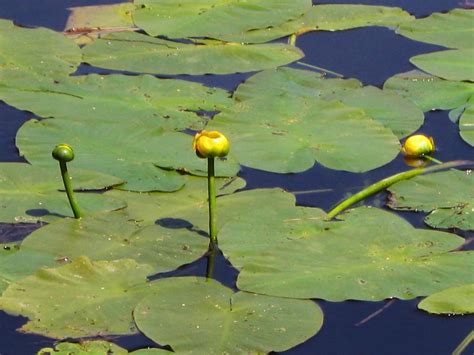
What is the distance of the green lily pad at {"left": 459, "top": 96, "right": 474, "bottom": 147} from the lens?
107 inches

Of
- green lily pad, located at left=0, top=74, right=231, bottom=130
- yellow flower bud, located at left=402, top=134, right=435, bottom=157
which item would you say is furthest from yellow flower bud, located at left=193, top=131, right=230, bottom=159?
yellow flower bud, located at left=402, top=134, right=435, bottom=157

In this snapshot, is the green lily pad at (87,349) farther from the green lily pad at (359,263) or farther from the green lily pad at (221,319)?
the green lily pad at (359,263)

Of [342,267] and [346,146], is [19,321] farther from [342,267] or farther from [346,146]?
[346,146]

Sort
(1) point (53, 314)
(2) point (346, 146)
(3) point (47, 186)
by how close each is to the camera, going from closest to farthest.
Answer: (1) point (53, 314) < (3) point (47, 186) < (2) point (346, 146)

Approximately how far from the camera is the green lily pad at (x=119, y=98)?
272 cm

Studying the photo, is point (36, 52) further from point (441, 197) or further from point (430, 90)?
point (441, 197)

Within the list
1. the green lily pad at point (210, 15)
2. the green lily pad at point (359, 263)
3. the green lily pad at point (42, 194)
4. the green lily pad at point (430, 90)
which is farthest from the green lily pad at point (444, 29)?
the green lily pad at point (42, 194)

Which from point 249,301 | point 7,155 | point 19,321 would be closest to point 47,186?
point 7,155

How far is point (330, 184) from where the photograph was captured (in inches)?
100

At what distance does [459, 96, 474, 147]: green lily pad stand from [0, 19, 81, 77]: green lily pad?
1.04 meters

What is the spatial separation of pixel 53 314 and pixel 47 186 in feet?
1.53

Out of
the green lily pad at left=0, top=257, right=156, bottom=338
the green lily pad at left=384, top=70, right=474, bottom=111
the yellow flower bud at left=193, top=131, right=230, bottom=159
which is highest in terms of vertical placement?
the yellow flower bud at left=193, top=131, right=230, bottom=159

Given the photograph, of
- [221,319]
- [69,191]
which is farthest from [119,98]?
[221,319]

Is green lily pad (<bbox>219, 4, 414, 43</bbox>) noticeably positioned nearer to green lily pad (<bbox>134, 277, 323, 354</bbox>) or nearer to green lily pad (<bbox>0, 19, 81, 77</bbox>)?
green lily pad (<bbox>0, 19, 81, 77</bbox>)
